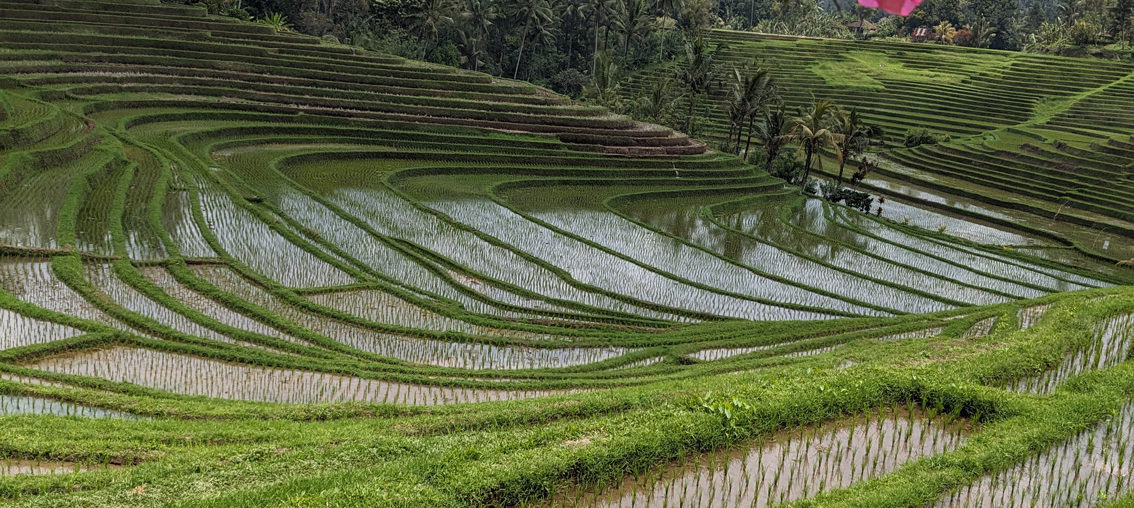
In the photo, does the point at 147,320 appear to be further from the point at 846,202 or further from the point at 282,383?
the point at 846,202

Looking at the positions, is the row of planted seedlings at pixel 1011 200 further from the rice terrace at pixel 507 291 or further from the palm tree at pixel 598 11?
the palm tree at pixel 598 11

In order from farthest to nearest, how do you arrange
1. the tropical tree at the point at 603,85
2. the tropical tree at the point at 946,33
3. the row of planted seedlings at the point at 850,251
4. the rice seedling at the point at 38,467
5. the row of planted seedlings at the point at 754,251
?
the tropical tree at the point at 946,33 → the tropical tree at the point at 603,85 → the row of planted seedlings at the point at 850,251 → the row of planted seedlings at the point at 754,251 → the rice seedling at the point at 38,467

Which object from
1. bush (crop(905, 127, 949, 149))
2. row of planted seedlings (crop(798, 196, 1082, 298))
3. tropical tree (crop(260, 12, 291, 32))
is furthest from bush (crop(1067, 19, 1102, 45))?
tropical tree (crop(260, 12, 291, 32))

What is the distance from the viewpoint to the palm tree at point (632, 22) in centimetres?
4358

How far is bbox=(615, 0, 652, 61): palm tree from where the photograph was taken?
143 ft

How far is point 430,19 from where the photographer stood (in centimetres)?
3766

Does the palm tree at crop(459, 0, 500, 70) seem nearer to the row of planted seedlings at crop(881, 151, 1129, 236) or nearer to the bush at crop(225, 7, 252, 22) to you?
the bush at crop(225, 7, 252, 22)

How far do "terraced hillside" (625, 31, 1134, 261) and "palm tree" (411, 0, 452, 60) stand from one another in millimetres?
10994

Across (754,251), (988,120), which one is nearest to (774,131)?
(754,251)

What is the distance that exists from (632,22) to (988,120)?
17543 millimetres

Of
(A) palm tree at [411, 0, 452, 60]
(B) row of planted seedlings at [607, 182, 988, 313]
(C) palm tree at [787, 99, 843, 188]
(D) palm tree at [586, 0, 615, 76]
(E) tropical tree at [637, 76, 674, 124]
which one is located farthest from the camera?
(D) palm tree at [586, 0, 615, 76]

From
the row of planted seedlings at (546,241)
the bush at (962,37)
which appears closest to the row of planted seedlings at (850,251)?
the row of planted seedlings at (546,241)

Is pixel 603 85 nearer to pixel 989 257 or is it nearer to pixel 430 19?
pixel 430 19

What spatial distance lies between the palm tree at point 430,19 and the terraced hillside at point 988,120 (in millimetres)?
10994
